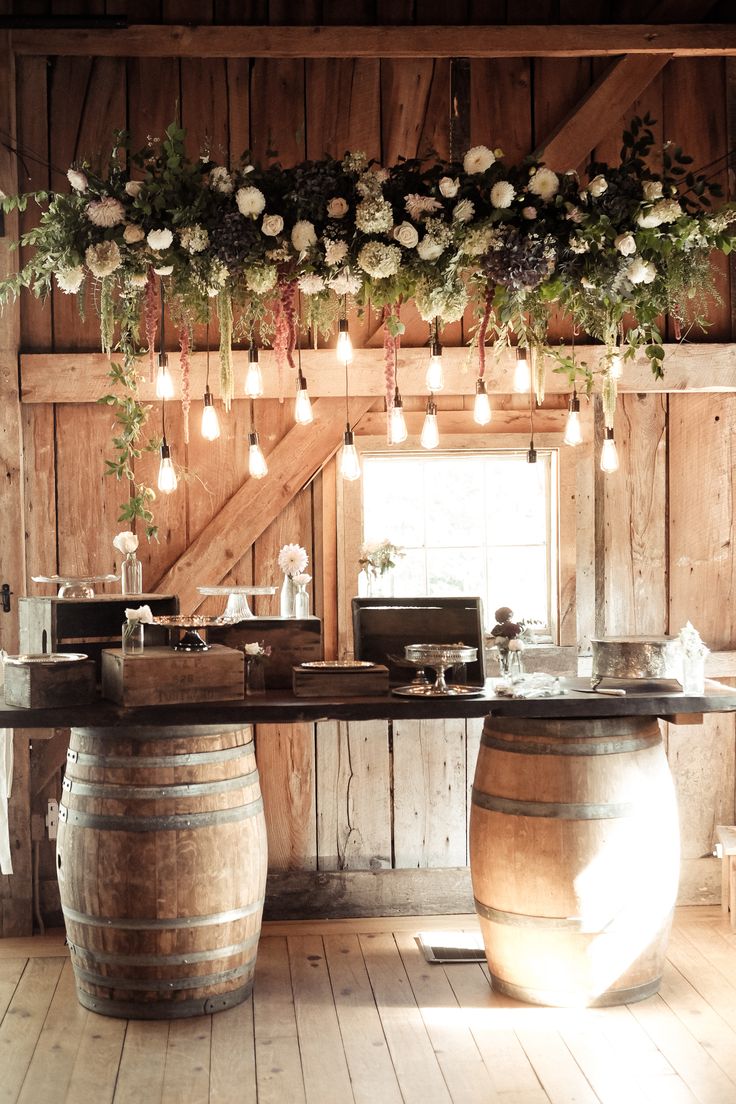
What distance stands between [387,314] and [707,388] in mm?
1463

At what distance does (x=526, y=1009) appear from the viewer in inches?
146

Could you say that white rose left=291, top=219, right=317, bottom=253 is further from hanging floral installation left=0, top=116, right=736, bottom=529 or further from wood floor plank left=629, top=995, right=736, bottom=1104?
wood floor plank left=629, top=995, right=736, bottom=1104

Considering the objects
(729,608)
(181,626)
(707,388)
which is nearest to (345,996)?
(181,626)

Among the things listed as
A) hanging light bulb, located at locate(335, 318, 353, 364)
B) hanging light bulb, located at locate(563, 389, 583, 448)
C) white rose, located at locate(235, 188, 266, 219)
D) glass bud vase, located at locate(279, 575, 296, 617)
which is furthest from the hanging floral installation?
glass bud vase, located at locate(279, 575, 296, 617)

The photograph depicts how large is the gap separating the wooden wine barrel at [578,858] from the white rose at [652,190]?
70.9 inches

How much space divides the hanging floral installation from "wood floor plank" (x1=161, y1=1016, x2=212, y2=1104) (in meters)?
2.20

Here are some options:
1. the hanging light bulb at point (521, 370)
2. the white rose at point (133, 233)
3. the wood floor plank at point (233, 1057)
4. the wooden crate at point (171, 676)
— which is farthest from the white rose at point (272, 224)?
the wood floor plank at point (233, 1057)

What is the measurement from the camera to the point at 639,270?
401 centimetres

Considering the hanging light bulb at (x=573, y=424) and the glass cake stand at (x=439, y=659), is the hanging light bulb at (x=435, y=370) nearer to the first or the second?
the hanging light bulb at (x=573, y=424)

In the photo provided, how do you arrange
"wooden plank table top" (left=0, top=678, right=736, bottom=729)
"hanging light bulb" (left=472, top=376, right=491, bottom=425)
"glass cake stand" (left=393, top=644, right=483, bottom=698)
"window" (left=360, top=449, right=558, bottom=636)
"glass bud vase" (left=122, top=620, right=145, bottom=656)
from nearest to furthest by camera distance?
"wooden plank table top" (left=0, top=678, right=736, bottom=729) → "glass bud vase" (left=122, top=620, right=145, bottom=656) → "glass cake stand" (left=393, top=644, right=483, bottom=698) → "hanging light bulb" (left=472, top=376, right=491, bottom=425) → "window" (left=360, top=449, right=558, bottom=636)

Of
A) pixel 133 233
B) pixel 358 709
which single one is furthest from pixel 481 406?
pixel 133 233

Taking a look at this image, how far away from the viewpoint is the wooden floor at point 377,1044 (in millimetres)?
3186

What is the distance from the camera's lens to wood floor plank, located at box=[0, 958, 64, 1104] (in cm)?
328

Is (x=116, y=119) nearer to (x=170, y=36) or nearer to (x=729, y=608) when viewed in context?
(x=170, y=36)
